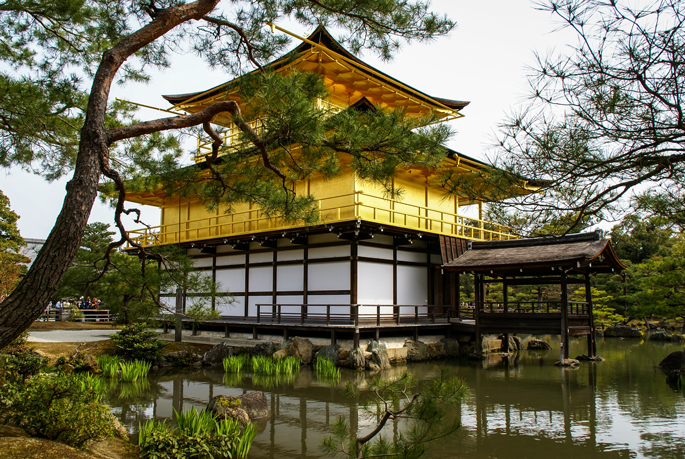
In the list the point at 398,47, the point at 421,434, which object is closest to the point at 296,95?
the point at 398,47

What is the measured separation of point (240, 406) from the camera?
7984 mm

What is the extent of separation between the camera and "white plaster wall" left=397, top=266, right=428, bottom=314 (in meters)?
17.2

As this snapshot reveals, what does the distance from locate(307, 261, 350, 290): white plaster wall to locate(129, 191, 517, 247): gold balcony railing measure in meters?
1.59

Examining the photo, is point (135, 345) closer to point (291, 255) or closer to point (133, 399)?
point (133, 399)

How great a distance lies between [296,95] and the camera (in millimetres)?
5746

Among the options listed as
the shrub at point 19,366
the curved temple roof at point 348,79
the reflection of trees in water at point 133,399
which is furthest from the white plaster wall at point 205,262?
the shrub at point 19,366

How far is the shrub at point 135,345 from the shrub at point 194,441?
8.34 m

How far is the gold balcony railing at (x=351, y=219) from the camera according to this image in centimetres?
1548

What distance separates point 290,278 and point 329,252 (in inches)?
77.1

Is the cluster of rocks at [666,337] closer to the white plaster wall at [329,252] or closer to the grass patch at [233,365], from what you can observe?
the white plaster wall at [329,252]

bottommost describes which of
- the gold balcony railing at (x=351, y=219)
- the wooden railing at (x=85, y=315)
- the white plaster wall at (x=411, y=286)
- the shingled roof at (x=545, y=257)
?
the wooden railing at (x=85, y=315)

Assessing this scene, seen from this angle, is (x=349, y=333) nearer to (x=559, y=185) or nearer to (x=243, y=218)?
(x=243, y=218)

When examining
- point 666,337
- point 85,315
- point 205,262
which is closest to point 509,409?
point 205,262

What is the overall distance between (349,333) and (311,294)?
2257 mm
